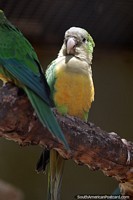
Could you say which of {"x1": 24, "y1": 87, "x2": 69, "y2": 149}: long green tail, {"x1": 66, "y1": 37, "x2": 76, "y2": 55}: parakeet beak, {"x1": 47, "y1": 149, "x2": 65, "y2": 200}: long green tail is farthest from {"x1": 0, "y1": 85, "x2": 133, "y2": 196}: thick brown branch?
{"x1": 66, "y1": 37, "x2": 76, "y2": 55}: parakeet beak

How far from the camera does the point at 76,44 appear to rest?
81.4 inches

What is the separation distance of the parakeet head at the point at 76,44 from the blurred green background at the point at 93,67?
0.50 meters

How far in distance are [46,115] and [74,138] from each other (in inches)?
5.5

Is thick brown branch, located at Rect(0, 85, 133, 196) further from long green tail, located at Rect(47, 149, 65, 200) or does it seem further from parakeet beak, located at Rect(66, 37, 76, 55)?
parakeet beak, located at Rect(66, 37, 76, 55)

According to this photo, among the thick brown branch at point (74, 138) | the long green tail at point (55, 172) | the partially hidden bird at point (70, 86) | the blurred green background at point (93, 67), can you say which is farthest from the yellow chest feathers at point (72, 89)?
the blurred green background at point (93, 67)

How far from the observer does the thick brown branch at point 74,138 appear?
1431 mm

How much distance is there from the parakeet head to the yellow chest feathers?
0.32 feet

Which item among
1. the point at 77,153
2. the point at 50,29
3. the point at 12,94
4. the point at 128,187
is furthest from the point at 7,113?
the point at 50,29

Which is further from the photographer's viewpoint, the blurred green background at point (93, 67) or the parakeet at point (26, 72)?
the blurred green background at point (93, 67)

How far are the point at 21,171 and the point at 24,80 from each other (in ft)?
4.66

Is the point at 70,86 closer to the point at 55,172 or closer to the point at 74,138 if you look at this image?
the point at 55,172

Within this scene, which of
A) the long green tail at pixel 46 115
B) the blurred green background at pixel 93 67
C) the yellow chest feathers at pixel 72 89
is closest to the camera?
the long green tail at pixel 46 115

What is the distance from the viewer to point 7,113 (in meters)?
1.41

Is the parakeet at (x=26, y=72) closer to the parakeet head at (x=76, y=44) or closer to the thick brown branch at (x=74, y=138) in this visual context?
the thick brown branch at (x=74, y=138)
